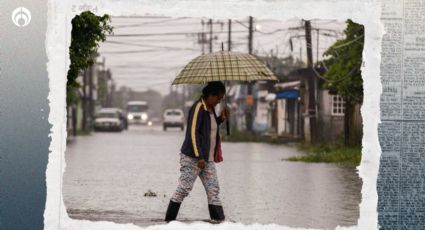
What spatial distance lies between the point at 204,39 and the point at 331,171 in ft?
169

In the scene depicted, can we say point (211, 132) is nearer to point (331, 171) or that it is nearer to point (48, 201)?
point (48, 201)

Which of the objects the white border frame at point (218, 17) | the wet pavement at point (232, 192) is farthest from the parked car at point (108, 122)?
the white border frame at point (218, 17)

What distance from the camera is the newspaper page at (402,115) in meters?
8.52

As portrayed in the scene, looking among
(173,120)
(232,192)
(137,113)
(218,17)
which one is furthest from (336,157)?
(137,113)

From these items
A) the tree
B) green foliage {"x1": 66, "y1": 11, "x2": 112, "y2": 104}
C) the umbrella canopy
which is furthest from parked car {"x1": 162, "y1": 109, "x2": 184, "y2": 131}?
the umbrella canopy

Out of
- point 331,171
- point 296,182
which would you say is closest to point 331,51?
point 331,171

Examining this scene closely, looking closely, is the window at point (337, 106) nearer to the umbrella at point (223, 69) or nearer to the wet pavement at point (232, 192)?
the wet pavement at point (232, 192)

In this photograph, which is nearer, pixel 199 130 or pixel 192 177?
pixel 199 130

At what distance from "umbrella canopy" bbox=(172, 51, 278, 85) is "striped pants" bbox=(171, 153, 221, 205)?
3.04 feet

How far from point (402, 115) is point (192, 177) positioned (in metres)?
2.27

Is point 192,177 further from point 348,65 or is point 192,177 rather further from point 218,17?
point 348,65

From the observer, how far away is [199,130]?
948 cm

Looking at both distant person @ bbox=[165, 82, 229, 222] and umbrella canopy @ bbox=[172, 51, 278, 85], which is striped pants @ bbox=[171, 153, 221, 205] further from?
umbrella canopy @ bbox=[172, 51, 278, 85]

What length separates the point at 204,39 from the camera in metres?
71.0
